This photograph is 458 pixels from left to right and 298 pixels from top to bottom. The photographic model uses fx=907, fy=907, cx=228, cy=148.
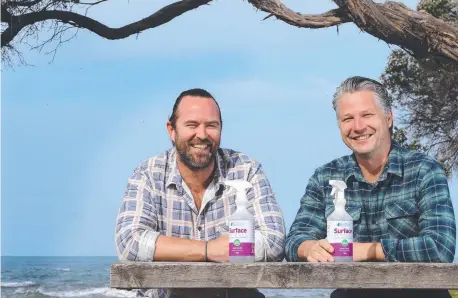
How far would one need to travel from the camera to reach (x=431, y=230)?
359 cm

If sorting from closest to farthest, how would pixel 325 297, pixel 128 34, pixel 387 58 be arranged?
pixel 128 34 < pixel 387 58 < pixel 325 297

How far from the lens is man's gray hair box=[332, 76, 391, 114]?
375cm

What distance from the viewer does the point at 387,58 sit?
14117mm

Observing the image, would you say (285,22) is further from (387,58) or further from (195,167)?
(387,58)

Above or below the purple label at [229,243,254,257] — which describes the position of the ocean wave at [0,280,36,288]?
above

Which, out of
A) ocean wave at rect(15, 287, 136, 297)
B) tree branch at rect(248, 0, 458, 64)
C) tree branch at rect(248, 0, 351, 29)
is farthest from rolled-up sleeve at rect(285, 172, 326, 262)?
ocean wave at rect(15, 287, 136, 297)

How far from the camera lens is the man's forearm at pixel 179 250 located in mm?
3566

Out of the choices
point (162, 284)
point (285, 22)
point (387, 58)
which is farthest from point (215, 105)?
point (387, 58)

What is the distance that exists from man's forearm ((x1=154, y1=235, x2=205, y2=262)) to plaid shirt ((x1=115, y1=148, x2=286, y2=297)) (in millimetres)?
202

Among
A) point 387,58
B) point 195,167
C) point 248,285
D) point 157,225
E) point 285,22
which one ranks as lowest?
point 248,285

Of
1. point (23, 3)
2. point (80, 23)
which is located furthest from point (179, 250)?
point (23, 3)

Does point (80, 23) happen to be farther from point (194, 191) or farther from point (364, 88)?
point (364, 88)

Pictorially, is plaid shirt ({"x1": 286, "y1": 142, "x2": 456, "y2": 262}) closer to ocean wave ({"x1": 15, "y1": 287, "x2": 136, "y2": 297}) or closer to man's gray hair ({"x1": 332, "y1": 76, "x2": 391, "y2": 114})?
man's gray hair ({"x1": 332, "y1": 76, "x2": 391, "y2": 114})

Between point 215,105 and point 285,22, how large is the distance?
4473mm
